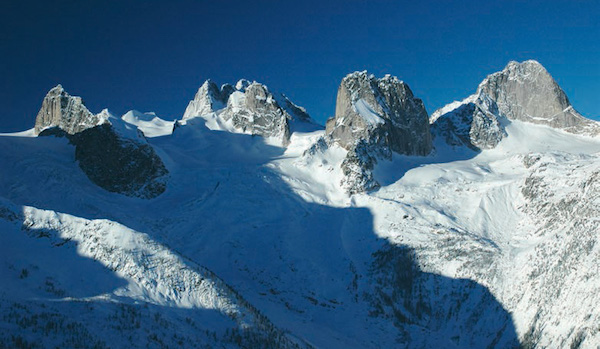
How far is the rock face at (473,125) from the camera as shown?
353 ft

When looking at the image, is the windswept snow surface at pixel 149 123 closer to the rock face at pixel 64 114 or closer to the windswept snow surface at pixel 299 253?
the rock face at pixel 64 114

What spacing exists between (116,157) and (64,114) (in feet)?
86.1

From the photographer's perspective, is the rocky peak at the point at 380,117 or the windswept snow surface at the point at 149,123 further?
the windswept snow surface at the point at 149,123

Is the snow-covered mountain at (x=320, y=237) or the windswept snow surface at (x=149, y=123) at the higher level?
the windswept snow surface at (x=149, y=123)

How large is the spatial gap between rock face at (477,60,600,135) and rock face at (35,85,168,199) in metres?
86.1

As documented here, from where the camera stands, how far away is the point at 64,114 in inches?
3789

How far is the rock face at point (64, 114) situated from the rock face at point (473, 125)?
73.3 m

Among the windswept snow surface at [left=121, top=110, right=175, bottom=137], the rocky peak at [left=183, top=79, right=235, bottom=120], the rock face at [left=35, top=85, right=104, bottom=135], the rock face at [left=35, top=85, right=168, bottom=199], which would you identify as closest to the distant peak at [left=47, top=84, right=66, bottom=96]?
the rock face at [left=35, top=85, right=104, bottom=135]

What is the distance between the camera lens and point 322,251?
6231 cm

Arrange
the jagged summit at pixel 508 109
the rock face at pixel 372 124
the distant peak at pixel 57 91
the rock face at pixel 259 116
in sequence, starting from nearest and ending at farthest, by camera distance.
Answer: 1. the rock face at pixel 372 124
2. the distant peak at pixel 57 91
3. the jagged summit at pixel 508 109
4. the rock face at pixel 259 116

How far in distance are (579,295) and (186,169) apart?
62.0 metres

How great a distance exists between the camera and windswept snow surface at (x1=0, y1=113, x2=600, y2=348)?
98.6ft

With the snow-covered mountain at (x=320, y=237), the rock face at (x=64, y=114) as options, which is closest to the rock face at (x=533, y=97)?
the snow-covered mountain at (x=320, y=237)

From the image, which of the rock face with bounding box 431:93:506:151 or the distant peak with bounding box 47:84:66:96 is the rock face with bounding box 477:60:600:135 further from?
the distant peak with bounding box 47:84:66:96
